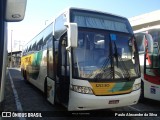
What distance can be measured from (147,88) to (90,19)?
365cm

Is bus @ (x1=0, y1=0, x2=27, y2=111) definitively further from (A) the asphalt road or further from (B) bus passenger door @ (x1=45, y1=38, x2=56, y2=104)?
(B) bus passenger door @ (x1=45, y1=38, x2=56, y2=104)

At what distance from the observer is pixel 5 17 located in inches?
129

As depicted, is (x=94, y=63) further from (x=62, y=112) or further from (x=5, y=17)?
(x=5, y=17)

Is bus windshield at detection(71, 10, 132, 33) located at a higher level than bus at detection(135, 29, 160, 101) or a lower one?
higher

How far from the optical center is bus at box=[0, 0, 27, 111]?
10.3 feet

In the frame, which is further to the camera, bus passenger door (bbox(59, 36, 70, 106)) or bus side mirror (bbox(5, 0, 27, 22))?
bus passenger door (bbox(59, 36, 70, 106))

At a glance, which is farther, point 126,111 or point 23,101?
point 23,101

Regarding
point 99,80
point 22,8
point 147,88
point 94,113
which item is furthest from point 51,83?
point 22,8

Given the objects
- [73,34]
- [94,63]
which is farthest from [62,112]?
[73,34]

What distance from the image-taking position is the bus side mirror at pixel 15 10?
3.10 metres

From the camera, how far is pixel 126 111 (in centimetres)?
834

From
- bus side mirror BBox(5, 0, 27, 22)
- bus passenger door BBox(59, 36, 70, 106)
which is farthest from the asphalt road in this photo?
bus side mirror BBox(5, 0, 27, 22)

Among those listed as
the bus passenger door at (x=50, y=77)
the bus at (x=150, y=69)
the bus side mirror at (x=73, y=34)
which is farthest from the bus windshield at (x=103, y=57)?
the bus at (x=150, y=69)

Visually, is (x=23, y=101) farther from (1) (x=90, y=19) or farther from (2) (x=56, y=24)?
(1) (x=90, y=19)
